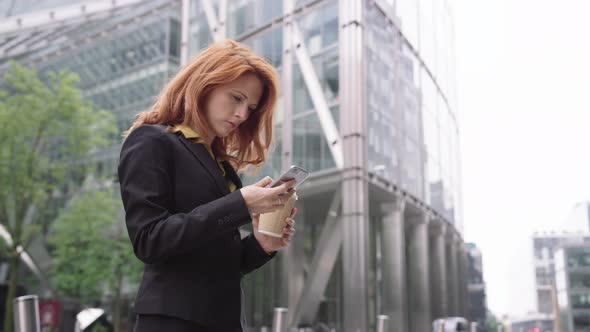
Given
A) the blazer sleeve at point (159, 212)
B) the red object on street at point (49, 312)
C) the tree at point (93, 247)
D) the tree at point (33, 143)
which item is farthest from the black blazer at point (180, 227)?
the red object on street at point (49, 312)

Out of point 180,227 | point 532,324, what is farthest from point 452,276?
point 180,227

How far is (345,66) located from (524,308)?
5.93 metres

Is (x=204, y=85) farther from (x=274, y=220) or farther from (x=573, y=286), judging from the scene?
(x=573, y=286)

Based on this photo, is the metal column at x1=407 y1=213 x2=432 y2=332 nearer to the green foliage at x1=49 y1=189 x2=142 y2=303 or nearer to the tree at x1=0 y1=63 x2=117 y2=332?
the green foliage at x1=49 y1=189 x2=142 y2=303

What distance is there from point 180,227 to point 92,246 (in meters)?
18.6

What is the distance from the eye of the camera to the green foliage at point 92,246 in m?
18.2

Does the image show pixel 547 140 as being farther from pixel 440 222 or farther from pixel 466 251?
pixel 440 222

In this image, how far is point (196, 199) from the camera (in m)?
1.48

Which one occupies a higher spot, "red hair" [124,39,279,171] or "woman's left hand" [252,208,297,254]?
"red hair" [124,39,279,171]

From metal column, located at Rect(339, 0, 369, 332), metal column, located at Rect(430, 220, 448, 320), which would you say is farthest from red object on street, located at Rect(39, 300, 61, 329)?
metal column, located at Rect(430, 220, 448, 320)

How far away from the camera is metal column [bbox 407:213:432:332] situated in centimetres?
1134

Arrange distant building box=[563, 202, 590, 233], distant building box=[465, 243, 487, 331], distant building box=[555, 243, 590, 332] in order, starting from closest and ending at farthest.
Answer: distant building box=[555, 243, 590, 332], distant building box=[563, 202, 590, 233], distant building box=[465, 243, 487, 331]

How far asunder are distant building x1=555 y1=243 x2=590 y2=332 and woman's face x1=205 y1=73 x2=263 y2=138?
706 centimetres

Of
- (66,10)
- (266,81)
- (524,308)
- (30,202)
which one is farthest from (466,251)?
(66,10)
